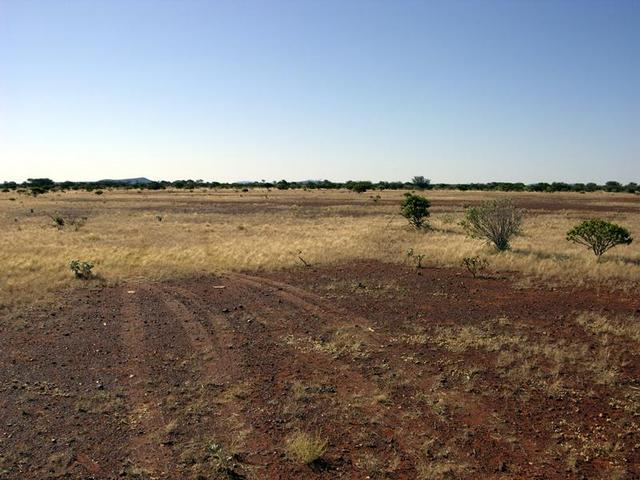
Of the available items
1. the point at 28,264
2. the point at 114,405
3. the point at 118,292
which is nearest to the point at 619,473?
the point at 114,405

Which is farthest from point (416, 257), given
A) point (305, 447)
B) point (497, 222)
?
point (305, 447)

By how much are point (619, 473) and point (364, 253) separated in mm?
16269

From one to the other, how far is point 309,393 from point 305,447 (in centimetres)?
172

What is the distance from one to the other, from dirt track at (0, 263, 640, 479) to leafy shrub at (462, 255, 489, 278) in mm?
3655

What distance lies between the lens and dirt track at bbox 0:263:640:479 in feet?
19.7

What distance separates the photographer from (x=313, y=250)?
74.4ft

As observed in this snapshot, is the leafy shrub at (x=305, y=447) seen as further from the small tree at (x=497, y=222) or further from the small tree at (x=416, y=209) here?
the small tree at (x=416, y=209)

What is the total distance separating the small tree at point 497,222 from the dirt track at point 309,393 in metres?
8.65

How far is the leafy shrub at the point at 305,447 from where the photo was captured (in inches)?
236

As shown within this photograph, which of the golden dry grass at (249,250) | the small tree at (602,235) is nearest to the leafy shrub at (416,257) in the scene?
the golden dry grass at (249,250)

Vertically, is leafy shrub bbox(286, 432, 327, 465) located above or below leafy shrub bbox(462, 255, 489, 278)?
below

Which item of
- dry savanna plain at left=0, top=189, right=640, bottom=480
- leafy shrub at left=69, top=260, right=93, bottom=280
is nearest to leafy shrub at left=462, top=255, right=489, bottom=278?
dry savanna plain at left=0, top=189, right=640, bottom=480

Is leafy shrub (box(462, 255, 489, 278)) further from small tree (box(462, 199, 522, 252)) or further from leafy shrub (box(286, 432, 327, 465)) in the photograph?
leafy shrub (box(286, 432, 327, 465))

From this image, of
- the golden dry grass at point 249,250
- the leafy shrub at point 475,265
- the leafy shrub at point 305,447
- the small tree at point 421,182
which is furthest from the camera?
the small tree at point 421,182
